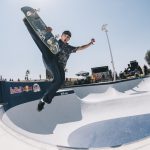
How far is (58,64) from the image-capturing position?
27.1ft

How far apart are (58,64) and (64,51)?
25.4 inches

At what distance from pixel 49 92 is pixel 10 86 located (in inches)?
57.0

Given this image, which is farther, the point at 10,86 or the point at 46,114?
the point at 46,114

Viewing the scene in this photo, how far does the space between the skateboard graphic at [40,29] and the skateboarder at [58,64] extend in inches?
7.8

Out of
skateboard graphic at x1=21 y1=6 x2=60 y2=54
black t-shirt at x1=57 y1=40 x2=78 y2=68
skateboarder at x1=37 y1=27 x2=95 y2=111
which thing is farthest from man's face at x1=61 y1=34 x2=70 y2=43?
skateboard graphic at x1=21 y1=6 x2=60 y2=54

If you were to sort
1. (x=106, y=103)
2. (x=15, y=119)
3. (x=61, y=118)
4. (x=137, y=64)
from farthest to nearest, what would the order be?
(x=137, y=64) → (x=106, y=103) → (x=61, y=118) → (x=15, y=119)

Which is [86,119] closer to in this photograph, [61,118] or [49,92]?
[61,118]

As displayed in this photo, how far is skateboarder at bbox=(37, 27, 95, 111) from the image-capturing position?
8.18m

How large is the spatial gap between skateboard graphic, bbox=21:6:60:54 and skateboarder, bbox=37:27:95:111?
0.65 ft

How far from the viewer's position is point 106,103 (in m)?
12.8

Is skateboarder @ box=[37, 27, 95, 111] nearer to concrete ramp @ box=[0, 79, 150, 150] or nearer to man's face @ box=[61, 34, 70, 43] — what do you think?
man's face @ box=[61, 34, 70, 43]

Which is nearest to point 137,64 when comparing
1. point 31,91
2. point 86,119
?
point 86,119

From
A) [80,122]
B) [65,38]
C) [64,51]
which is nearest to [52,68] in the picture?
[64,51]

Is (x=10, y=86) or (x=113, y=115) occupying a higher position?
(x=10, y=86)
